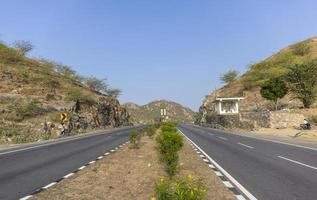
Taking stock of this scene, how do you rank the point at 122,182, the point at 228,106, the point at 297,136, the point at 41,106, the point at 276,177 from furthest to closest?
the point at 228,106, the point at 41,106, the point at 297,136, the point at 276,177, the point at 122,182

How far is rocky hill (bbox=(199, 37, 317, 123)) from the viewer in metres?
77.0

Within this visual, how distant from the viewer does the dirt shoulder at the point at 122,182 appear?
29.7 feet

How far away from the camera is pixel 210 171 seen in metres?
13.3

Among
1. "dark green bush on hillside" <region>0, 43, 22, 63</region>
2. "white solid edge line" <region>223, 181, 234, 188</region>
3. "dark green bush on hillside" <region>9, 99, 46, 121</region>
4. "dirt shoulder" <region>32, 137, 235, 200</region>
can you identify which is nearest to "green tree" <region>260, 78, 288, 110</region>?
"dark green bush on hillside" <region>9, 99, 46, 121</region>

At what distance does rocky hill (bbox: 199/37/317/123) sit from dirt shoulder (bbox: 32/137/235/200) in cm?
5832

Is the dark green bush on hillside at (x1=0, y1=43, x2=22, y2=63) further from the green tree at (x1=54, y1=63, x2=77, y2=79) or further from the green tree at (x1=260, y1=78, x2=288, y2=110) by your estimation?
the green tree at (x1=260, y1=78, x2=288, y2=110)

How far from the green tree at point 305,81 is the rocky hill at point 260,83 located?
345 inches

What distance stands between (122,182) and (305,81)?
5184 centimetres

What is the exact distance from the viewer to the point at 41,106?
182 ft

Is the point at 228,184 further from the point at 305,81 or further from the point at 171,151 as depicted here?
the point at 305,81

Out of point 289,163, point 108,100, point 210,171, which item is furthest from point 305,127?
point 108,100

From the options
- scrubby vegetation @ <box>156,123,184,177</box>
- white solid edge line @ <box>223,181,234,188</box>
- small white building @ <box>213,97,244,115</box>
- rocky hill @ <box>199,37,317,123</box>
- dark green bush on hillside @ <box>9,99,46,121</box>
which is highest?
rocky hill @ <box>199,37,317,123</box>

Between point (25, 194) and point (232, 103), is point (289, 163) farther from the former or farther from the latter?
point (232, 103)

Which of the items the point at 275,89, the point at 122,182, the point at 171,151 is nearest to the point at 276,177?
the point at 171,151
